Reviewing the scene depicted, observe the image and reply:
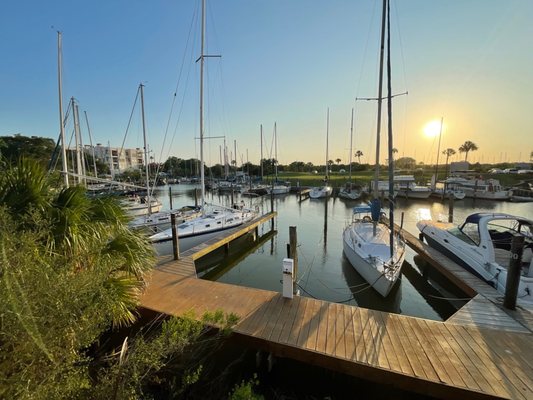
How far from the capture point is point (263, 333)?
14.2 ft

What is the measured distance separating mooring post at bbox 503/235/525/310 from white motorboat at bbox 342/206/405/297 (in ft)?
7.72

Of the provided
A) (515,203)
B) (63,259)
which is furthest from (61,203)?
(515,203)


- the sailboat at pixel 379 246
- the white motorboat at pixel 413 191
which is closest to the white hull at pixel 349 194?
the white motorboat at pixel 413 191

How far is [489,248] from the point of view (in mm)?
6633

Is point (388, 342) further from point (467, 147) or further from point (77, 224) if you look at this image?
point (467, 147)

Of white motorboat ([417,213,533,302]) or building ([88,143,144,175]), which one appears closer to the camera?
white motorboat ([417,213,533,302])

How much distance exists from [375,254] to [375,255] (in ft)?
0.25

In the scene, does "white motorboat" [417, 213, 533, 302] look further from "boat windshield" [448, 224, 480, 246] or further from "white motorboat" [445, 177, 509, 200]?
"white motorboat" [445, 177, 509, 200]

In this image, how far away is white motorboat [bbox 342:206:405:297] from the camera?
23.5 feet

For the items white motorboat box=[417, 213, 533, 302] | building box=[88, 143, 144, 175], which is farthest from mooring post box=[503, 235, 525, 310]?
building box=[88, 143, 144, 175]

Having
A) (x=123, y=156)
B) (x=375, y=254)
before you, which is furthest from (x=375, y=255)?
(x=123, y=156)

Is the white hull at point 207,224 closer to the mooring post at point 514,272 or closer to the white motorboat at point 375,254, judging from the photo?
the white motorboat at point 375,254

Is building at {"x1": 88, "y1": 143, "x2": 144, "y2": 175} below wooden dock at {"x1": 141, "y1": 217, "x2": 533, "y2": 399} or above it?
above

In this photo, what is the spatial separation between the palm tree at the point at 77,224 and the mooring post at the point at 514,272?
23.8 ft
